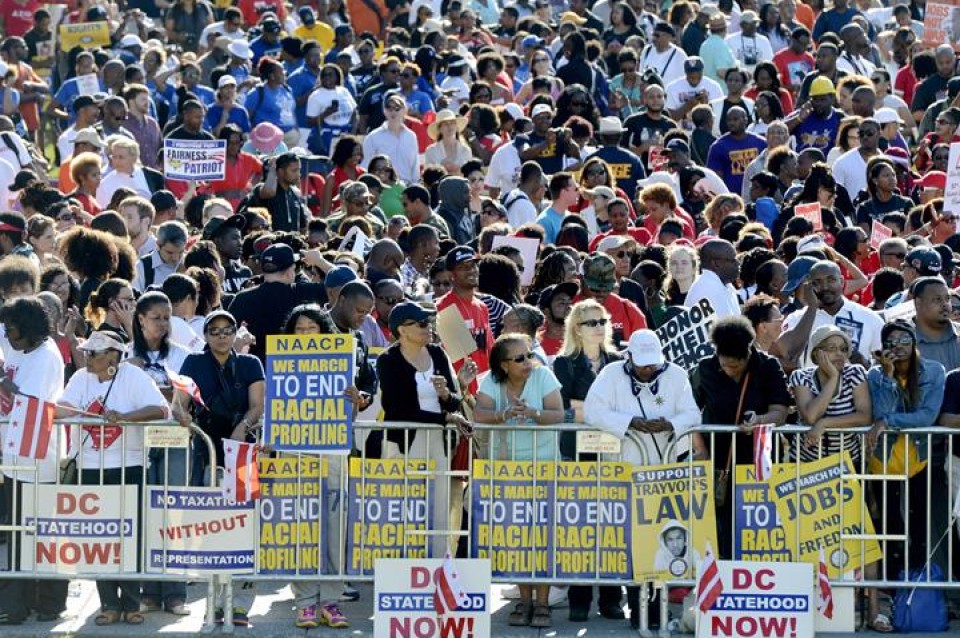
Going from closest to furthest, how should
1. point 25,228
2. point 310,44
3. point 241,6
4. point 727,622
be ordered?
point 727,622 → point 25,228 → point 310,44 → point 241,6

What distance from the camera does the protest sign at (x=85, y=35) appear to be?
2850 cm

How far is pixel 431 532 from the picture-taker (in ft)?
39.5

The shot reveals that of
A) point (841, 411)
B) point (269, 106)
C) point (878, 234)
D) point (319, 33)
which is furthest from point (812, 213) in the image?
point (319, 33)

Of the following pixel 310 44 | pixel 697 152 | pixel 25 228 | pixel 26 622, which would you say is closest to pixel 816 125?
pixel 697 152

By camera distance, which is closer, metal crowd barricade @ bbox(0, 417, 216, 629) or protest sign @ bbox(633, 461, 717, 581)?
protest sign @ bbox(633, 461, 717, 581)

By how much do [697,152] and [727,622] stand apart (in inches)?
454

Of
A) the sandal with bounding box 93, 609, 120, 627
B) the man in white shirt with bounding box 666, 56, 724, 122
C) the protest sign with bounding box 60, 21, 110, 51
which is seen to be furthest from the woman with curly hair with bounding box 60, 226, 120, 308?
the protest sign with bounding box 60, 21, 110, 51

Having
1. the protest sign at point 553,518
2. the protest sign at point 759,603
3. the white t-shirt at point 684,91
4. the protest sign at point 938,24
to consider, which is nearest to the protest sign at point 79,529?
the protest sign at point 553,518

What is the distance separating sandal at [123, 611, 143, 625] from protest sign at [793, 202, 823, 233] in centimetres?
727

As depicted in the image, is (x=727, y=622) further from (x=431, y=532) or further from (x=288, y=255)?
(x=288, y=255)

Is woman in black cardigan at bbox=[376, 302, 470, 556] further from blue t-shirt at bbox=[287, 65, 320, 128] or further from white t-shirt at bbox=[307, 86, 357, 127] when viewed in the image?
blue t-shirt at bbox=[287, 65, 320, 128]

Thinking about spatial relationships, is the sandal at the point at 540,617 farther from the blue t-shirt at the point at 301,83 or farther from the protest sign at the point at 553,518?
the blue t-shirt at the point at 301,83

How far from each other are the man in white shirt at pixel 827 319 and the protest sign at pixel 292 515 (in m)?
3.01

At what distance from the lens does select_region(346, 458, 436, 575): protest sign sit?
39.5 ft
